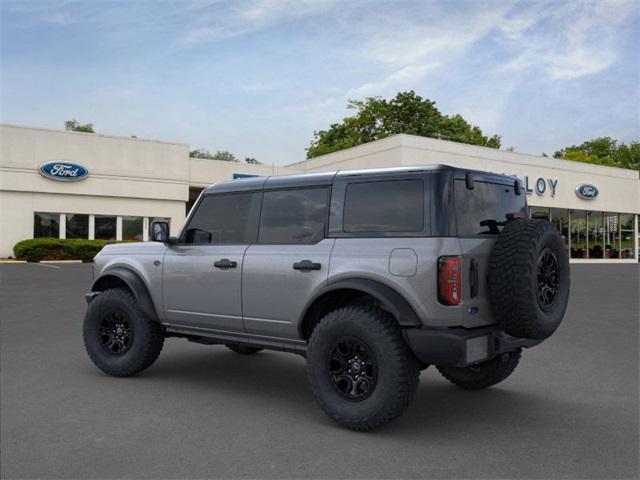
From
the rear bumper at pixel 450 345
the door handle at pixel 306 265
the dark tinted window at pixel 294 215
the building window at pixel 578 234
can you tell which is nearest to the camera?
the rear bumper at pixel 450 345

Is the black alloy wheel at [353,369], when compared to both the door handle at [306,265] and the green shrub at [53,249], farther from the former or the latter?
the green shrub at [53,249]

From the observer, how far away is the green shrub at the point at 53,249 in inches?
1168

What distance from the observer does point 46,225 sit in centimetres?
3281

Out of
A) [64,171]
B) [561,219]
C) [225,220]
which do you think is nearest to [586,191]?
[561,219]

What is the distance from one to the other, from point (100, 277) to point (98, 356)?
89 centimetres

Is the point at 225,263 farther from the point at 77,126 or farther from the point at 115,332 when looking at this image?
the point at 77,126

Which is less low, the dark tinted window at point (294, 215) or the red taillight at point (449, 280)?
the dark tinted window at point (294, 215)

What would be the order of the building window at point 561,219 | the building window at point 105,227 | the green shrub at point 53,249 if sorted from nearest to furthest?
the green shrub at point 53,249
the building window at point 105,227
the building window at point 561,219

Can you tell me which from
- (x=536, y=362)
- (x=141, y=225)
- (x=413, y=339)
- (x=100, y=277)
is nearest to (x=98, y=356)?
(x=100, y=277)

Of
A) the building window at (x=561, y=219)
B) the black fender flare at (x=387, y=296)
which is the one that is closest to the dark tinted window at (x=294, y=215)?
the black fender flare at (x=387, y=296)

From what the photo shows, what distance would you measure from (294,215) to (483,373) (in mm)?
2329

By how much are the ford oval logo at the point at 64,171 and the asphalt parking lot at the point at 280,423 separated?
27495mm

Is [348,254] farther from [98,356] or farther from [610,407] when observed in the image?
[98,356]

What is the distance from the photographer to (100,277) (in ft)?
21.9
